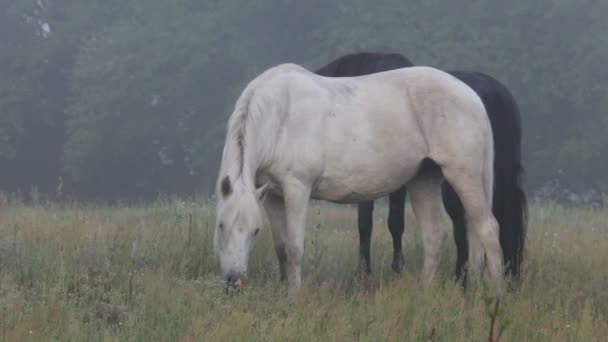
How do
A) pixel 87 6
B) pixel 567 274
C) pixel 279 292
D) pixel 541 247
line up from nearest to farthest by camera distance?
pixel 279 292
pixel 567 274
pixel 541 247
pixel 87 6

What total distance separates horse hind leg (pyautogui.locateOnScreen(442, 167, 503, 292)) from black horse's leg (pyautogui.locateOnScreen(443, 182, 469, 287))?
685 mm

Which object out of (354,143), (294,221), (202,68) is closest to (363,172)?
(354,143)

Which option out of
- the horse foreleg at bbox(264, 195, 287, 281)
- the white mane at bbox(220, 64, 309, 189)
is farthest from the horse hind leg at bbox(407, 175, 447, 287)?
the white mane at bbox(220, 64, 309, 189)

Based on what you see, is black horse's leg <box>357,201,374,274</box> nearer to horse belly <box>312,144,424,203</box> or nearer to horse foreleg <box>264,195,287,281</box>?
horse belly <box>312,144,424,203</box>

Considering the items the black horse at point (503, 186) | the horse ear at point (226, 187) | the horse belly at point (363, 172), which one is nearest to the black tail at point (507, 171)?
the black horse at point (503, 186)

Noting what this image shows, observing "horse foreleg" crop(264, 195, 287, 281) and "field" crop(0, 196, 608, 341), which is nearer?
"field" crop(0, 196, 608, 341)

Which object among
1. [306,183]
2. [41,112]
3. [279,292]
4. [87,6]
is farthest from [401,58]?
[87,6]

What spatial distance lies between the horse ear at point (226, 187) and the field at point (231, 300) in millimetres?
611

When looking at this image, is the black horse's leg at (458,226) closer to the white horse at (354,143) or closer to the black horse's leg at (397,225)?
the white horse at (354,143)

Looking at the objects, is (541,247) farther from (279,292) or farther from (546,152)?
(546,152)

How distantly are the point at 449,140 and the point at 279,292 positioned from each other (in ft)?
6.19

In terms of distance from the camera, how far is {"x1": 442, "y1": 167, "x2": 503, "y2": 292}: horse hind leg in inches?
263

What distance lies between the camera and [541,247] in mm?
8594

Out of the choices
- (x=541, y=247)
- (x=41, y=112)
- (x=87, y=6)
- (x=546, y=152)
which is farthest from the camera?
(x=87, y=6)
